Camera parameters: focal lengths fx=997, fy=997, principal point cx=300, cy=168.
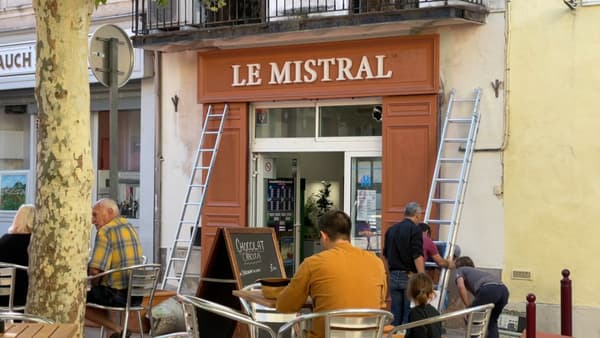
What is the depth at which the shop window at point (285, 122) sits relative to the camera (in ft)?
46.7

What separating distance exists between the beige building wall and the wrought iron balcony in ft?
2.98

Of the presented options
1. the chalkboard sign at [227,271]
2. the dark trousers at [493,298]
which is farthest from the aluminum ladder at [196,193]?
the dark trousers at [493,298]

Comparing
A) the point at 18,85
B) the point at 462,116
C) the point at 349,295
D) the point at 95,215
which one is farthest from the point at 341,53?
the point at 349,295

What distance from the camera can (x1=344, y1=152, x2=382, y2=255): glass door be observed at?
541 inches

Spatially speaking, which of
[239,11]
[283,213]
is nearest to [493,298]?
[283,213]

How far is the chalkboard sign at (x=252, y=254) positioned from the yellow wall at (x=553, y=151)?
333 cm

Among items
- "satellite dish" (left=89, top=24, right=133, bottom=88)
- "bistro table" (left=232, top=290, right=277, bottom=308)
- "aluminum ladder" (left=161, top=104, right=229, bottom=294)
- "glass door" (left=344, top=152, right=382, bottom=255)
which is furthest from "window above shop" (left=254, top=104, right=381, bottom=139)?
"bistro table" (left=232, top=290, right=277, bottom=308)

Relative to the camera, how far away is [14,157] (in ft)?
59.3

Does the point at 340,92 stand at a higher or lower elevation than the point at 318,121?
higher

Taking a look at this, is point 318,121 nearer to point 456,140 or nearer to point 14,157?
point 456,140

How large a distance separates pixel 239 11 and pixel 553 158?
5.46 m

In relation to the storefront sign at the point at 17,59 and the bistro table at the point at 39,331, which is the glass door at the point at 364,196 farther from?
the bistro table at the point at 39,331

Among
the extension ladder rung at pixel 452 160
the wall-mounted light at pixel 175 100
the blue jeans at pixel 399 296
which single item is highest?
the wall-mounted light at pixel 175 100

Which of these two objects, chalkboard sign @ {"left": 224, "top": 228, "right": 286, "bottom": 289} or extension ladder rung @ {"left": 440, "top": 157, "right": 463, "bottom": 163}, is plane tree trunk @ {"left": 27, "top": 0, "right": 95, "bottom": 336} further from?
extension ladder rung @ {"left": 440, "top": 157, "right": 463, "bottom": 163}
